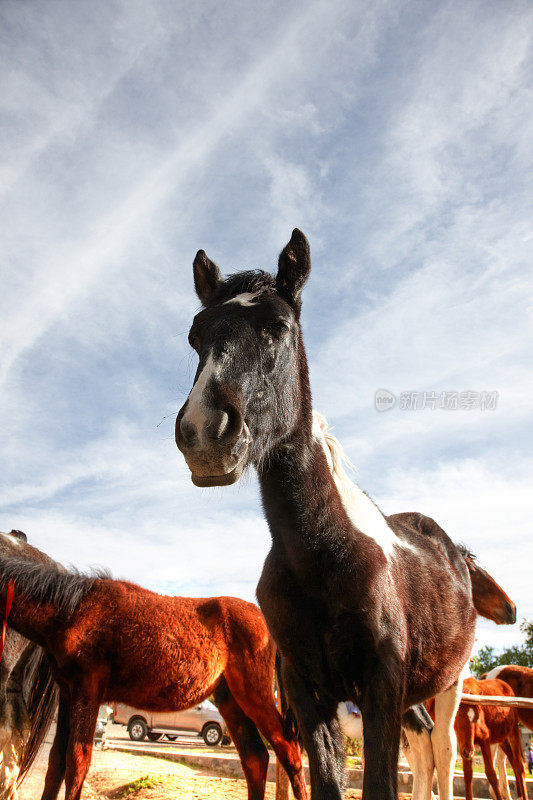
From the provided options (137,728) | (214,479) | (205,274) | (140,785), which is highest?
(205,274)

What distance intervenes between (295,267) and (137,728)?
19922 millimetres

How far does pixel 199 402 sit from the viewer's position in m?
2.02

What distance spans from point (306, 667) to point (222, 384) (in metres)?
1.30

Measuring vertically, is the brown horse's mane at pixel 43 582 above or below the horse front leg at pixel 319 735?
above

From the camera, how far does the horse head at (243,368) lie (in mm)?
1994

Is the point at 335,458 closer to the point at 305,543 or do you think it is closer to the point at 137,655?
the point at 305,543

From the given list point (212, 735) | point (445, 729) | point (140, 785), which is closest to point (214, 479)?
point (445, 729)

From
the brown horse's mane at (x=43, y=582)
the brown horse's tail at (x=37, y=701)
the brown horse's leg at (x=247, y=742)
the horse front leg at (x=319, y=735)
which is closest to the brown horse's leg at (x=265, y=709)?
the brown horse's leg at (x=247, y=742)

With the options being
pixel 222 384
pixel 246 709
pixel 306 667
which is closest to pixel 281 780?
pixel 246 709

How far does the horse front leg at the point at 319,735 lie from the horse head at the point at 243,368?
102 centimetres

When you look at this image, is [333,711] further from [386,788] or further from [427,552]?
[427,552]

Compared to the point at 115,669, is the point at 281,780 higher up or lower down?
lower down

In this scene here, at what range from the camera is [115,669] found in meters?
5.09

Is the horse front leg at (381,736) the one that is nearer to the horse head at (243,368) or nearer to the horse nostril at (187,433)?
the horse head at (243,368)
